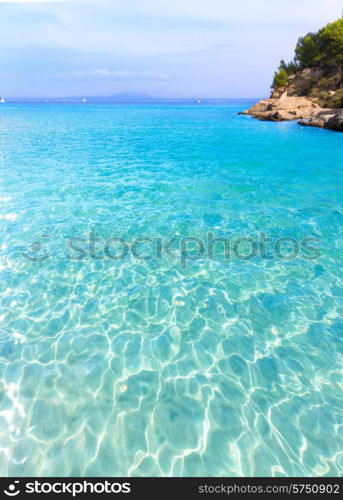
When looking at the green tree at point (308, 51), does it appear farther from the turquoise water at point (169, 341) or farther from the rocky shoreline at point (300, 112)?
the turquoise water at point (169, 341)

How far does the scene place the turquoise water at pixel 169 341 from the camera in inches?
174

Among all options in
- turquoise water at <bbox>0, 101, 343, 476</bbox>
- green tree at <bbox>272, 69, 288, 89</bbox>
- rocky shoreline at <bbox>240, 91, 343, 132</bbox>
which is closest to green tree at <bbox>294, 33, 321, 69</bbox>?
green tree at <bbox>272, 69, 288, 89</bbox>

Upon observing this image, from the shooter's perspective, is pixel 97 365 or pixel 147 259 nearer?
pixel 97 365

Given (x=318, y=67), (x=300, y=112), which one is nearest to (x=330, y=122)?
(x=300, y=112)

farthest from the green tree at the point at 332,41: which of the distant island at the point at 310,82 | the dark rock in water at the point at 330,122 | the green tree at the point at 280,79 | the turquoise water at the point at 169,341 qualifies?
the turquoise water at the point at 169,341

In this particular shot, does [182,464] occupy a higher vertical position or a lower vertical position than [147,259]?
lower

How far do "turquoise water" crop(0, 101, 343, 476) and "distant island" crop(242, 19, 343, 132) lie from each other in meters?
52.8

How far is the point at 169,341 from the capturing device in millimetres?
6316

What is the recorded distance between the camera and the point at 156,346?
20.3ft
